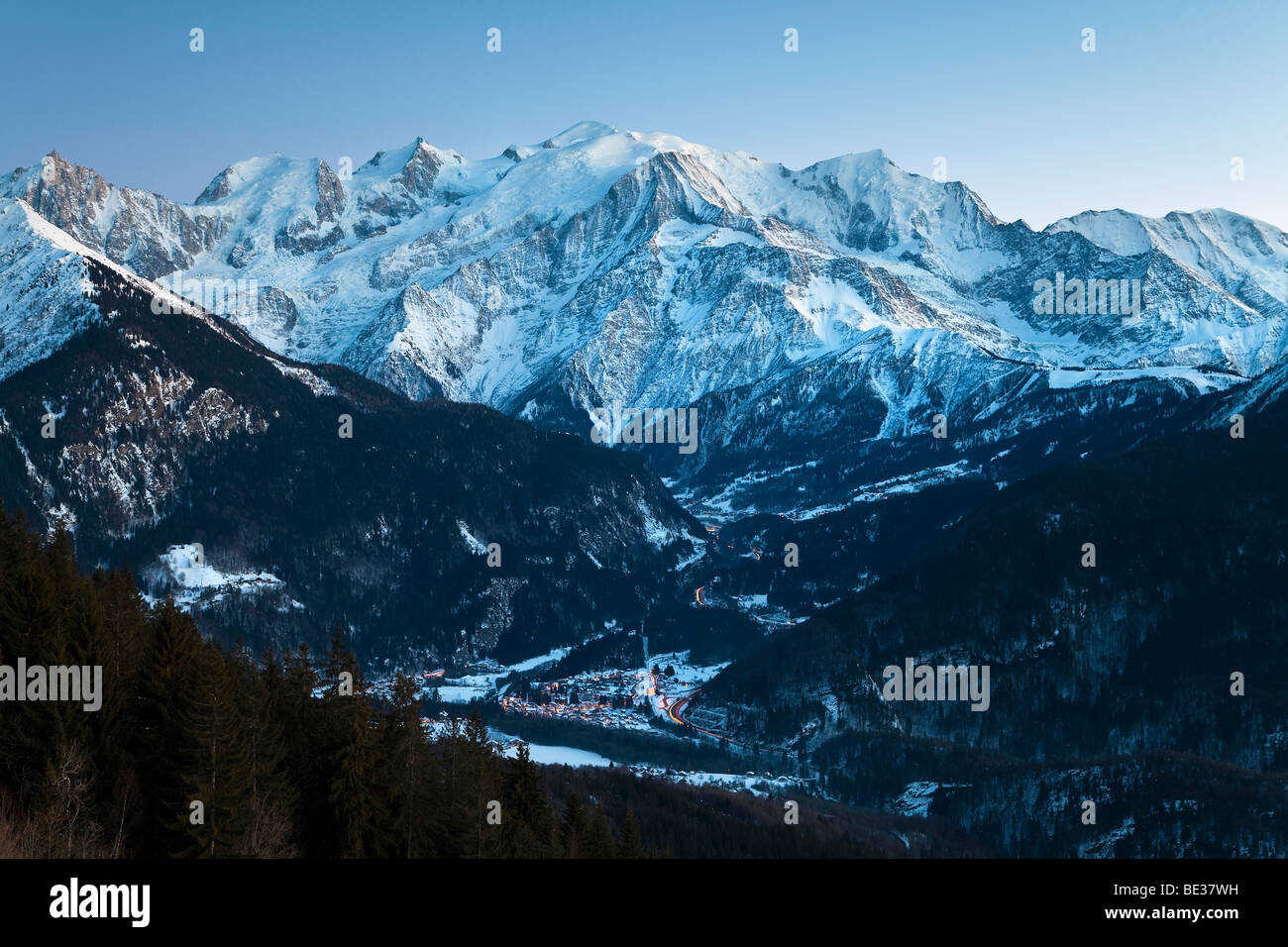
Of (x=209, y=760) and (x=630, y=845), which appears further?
(x=630, y=845)

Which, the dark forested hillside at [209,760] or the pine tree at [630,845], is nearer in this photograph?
the dark forested hillside at [209,760]

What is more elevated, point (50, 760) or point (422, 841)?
point (50, 760)

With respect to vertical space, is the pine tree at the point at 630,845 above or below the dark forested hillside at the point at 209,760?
below

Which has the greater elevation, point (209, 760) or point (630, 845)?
point (209, 760)

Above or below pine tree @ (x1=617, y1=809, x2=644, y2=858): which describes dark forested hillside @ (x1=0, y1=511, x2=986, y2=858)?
above

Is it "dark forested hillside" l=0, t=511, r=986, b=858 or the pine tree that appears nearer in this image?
"dark forested hillside" l=0, t=511, r=986, b=858
